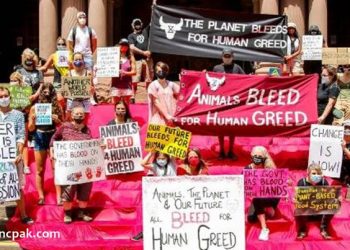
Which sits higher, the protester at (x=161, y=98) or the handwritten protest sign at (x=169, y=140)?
the protester at (x=161, y=98)

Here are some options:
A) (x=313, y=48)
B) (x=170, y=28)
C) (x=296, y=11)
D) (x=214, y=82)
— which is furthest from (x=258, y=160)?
(x=296, y=11)

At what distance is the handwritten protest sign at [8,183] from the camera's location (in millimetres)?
10133

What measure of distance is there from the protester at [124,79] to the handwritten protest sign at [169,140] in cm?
348

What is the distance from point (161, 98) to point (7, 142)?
274 cm

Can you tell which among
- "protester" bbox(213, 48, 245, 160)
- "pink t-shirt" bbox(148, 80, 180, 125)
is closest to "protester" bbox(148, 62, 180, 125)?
"pink t-shirt" bbox(148, 80, 180, 125)

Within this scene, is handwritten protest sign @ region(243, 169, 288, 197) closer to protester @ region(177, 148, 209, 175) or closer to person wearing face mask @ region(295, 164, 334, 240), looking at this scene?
person wearing face mask @ region(295, 164, 334, 240)

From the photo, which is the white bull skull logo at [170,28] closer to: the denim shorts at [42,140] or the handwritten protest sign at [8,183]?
the denim shorts at [42,140]

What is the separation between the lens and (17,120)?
10406 millimetres

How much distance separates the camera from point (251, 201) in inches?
410

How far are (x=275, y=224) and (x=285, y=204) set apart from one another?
2.10 feet

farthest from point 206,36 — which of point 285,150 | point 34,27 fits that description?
point 34,27

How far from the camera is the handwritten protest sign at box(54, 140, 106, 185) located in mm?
10406

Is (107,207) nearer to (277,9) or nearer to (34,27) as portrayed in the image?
(277,9)

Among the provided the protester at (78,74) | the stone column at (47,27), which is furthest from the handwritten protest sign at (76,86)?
the stone column at (47,27)
